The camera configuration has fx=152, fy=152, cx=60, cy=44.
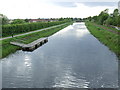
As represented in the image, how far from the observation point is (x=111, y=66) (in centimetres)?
1623

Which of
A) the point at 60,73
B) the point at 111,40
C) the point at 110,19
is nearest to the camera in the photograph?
the point at 60,73

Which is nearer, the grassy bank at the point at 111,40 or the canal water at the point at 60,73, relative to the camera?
the canal water at the point at 60,73

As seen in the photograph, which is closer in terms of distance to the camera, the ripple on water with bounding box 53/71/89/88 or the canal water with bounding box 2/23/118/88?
the ripple on water with bounding box 53/71/89/88

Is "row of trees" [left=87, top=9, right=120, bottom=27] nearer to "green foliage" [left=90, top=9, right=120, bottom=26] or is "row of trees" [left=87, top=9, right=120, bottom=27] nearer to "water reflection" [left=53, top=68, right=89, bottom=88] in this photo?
"green foliage" [left=90, top=9, right=120, bottom=26]

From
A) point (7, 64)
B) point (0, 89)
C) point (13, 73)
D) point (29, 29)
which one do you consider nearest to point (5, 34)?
point (29, 29)

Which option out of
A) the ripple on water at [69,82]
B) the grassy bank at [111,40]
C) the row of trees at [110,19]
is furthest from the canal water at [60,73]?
the row of trees at [110,19]

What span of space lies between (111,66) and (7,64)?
11.3 meters

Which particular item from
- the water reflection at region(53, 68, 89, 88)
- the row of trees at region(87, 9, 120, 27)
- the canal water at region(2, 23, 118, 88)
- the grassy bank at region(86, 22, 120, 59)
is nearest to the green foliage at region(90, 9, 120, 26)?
the row of trees at region(87, 9, 120, 27)

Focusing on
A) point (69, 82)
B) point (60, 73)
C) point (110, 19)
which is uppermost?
point (110, 19)

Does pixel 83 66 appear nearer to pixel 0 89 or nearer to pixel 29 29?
pixel 0 89

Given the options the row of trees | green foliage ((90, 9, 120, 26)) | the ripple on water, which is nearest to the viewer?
the ripple on water

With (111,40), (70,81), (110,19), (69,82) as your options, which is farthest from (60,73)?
(110,19)

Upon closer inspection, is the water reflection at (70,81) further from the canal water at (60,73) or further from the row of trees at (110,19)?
the row of trees at (110,19)

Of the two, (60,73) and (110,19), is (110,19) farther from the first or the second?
(60,73)
